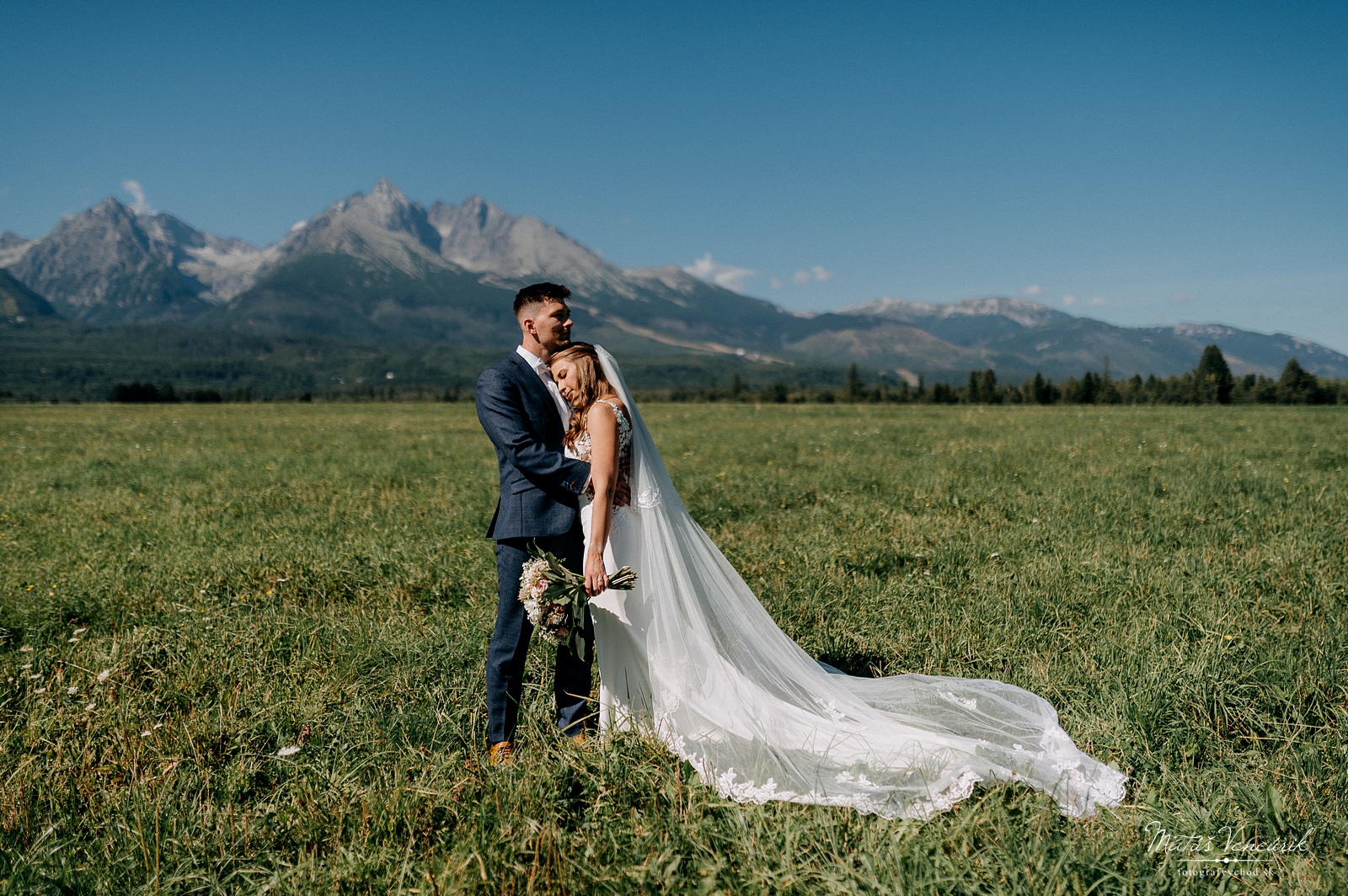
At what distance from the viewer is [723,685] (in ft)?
13.7

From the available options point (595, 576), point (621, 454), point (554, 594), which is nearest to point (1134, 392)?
point (621, 454)

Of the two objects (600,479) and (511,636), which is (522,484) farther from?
(511,636)

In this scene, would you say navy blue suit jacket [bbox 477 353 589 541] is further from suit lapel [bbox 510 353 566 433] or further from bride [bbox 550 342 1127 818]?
bride [bbox 550 342 1127 818]

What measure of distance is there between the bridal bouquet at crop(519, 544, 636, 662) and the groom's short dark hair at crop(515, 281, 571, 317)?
150 centimetres

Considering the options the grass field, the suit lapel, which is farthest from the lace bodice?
the grass field

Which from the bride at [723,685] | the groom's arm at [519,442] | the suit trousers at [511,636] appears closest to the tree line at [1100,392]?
the bride at [723,685]

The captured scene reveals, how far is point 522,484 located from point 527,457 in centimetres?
26

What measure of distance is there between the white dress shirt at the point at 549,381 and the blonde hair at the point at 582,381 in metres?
0.07

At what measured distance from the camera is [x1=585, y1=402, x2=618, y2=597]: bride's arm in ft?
13.0

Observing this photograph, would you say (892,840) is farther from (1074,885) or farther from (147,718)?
(147,718)

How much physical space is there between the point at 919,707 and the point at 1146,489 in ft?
30.4

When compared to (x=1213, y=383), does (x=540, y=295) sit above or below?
below

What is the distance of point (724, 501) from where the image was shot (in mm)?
11305

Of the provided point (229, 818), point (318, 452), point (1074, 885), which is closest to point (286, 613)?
point (229, 818)
